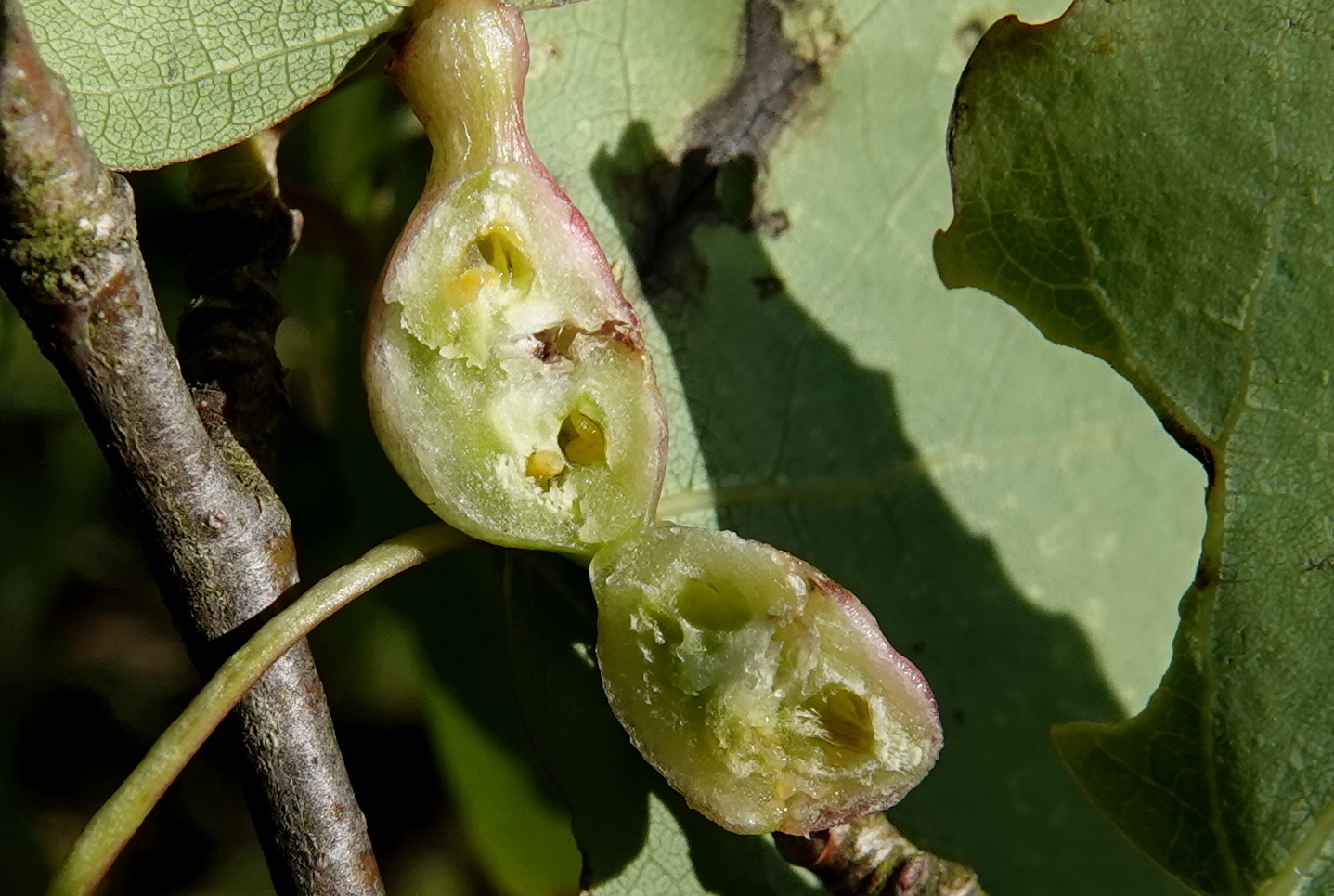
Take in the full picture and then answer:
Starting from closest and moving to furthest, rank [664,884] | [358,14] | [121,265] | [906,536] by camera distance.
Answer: [121,265] → [358,14] → [664,884] → [906,536]

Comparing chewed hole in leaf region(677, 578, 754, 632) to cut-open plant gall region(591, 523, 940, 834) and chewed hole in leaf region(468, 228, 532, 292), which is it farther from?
chewed hole in leaf region(468, 228, 532, 292)

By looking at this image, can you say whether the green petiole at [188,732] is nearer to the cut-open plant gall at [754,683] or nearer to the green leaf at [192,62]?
the cut-open plant gall at [754,683]

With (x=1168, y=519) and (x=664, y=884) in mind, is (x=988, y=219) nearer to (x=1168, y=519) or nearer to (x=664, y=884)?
(x=1168, y=519)

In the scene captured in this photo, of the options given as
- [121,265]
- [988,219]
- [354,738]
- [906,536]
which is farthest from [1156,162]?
[354,738]

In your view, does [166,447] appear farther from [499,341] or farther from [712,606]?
[712,606]

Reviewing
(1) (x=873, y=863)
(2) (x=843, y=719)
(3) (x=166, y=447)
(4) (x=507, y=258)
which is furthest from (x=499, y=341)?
(1) (x=873, y=863)

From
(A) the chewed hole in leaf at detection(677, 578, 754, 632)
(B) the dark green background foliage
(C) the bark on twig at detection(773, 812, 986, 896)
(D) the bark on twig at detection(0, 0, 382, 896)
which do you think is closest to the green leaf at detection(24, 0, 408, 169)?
(B) the dark green background foliage
